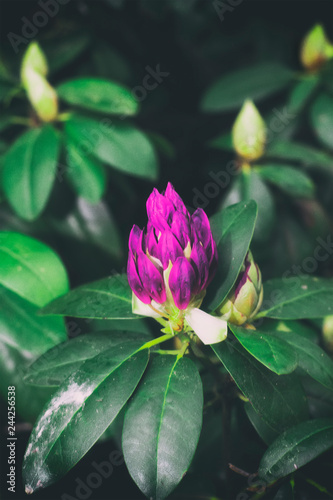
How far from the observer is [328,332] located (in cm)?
101

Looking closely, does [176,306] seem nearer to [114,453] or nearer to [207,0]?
[114,453]

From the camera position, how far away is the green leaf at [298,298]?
30.4 inches

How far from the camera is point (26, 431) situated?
3.88 feet

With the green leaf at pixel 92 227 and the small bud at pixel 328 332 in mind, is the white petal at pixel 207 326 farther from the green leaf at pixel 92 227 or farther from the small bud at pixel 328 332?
the green leaf at pixel 92 227

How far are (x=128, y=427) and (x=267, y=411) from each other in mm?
204

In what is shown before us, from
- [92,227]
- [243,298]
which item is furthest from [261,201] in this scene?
[243,298]

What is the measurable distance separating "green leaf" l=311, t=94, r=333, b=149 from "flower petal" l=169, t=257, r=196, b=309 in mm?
896

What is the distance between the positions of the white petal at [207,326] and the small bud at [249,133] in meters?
0.70

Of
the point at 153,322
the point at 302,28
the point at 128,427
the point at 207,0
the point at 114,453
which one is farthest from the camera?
the point at 302,28

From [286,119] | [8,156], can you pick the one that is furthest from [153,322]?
[286,119]

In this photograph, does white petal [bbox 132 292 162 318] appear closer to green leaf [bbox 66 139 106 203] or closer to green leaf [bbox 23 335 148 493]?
green leaf [bbox 23 335 148 493]

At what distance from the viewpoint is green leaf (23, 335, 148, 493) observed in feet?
2.00

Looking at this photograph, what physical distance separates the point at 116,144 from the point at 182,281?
0.60 m

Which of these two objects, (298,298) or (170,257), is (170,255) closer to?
(170,257)
